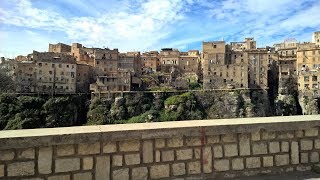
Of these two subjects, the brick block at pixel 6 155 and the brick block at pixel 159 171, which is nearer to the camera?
the brick block at pixel 6 155

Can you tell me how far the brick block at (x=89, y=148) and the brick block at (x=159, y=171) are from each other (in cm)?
81

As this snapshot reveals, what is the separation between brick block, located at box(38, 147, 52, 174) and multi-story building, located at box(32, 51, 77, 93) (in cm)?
5884

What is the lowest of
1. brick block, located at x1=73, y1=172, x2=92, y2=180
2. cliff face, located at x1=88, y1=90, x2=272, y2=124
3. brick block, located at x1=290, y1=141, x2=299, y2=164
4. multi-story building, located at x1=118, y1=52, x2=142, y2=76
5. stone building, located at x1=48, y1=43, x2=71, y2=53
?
cliff face, located at x1=88, y1=90, x2=272, y2=124

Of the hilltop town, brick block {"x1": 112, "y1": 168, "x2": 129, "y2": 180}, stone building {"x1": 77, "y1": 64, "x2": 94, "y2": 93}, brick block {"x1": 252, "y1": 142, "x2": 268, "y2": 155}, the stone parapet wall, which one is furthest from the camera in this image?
stone building {"x1": 77, "y1": 64, "x2": 94, "y2": 93}

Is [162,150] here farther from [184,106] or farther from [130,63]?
[130,63]

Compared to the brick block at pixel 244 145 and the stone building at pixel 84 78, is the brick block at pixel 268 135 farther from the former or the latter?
the stone building at pixel 84 78

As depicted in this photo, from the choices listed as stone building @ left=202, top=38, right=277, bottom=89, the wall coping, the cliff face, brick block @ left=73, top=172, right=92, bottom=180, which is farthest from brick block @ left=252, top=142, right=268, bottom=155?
stone building @ left=202, top=38, right=277, bottom=89

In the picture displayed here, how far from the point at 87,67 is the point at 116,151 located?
63163mm

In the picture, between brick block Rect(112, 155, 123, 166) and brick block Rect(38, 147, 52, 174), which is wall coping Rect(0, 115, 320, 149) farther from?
brick block Rect(112, 155, 123, 166)

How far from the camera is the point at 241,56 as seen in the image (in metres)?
67.7

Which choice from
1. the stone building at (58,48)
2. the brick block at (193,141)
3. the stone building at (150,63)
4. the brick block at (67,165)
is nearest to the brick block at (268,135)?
the brick block at (193,141)

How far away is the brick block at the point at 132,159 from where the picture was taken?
4.20 metres

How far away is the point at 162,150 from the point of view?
4.36 metres

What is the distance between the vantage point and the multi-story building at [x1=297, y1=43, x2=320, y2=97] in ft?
201
